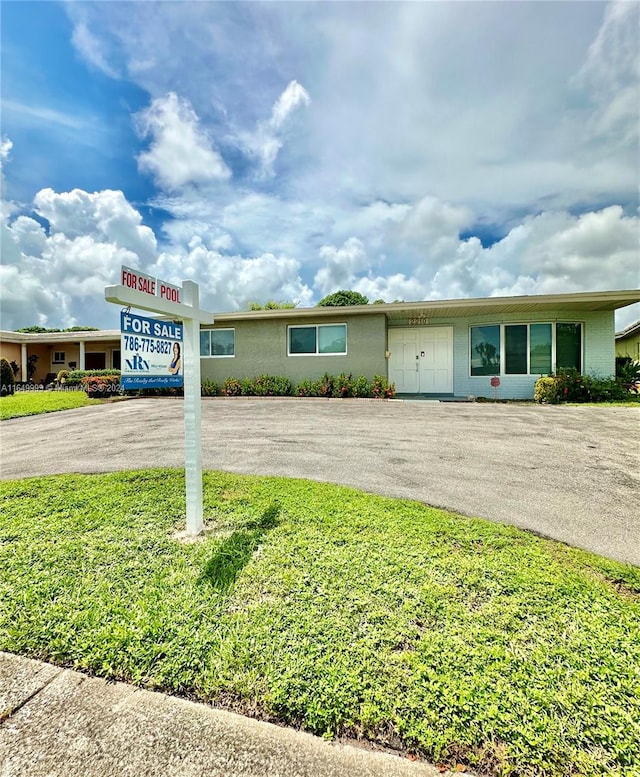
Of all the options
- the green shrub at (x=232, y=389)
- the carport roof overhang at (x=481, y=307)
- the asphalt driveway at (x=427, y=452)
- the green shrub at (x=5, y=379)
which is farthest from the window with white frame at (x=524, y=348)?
the green shrub at (x=5, y=379)

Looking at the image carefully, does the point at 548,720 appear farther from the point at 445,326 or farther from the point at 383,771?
the point at 445,326

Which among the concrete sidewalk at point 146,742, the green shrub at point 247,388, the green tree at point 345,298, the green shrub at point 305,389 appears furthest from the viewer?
the green tree at point 345,298

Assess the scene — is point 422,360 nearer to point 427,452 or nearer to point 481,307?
point 481,307

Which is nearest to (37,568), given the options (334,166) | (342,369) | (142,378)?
(142,378)

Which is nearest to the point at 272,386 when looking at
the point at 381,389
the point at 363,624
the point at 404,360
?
the point at 381,389

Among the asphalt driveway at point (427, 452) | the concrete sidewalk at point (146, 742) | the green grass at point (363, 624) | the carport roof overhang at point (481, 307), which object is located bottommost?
the concrete sidewalk at point (146, 742)

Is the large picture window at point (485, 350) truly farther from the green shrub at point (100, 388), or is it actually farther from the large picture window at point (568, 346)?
the green shrub at point (100, 388)

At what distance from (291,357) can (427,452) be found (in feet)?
30.3

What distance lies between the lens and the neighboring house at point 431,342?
42.1 ft

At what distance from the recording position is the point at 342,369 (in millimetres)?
13852

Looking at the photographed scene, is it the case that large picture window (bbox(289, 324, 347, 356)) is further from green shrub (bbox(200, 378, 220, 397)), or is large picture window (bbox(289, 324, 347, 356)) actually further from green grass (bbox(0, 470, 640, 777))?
green grass (bbox(0, 470, 640, 777))

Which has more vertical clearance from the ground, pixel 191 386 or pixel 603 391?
A: pixel 191 386

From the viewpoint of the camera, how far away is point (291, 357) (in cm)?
1448

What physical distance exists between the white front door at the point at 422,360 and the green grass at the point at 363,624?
37.2ft
